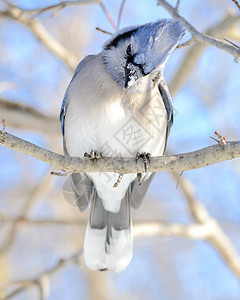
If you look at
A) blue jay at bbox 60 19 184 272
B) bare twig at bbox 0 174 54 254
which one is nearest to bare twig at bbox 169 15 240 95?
blue jay at bbox 60 19 184 272

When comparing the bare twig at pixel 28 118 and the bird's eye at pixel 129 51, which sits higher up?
the bare twig at pixel 28 118

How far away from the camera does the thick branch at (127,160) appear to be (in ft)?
7.59

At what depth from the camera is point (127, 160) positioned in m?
2.63

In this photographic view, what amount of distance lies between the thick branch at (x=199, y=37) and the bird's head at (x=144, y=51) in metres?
0.06

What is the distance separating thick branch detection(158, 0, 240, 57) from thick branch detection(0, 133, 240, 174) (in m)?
0.61

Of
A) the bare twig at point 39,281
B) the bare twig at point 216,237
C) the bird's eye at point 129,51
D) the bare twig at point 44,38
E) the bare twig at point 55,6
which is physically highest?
the bare twig at point 44,38

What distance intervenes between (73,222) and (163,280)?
123 inches

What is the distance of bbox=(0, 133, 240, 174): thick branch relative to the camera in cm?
231

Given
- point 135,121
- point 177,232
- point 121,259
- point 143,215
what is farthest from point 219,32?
point 143,215

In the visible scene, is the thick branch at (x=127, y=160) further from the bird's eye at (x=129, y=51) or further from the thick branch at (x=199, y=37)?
the bird's eye at (x=129, y=51)

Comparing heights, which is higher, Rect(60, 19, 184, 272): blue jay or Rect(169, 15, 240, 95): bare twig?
Rect(169, 15, 240, 95): bare twig

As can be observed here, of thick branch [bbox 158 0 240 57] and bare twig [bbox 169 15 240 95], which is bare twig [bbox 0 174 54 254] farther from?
thick branch [bbox 158 0 240 57]

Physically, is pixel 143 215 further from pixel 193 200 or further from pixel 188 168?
pixel 188 168

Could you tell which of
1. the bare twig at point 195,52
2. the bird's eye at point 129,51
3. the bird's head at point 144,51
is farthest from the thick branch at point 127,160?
the bare twig at point 195,52
